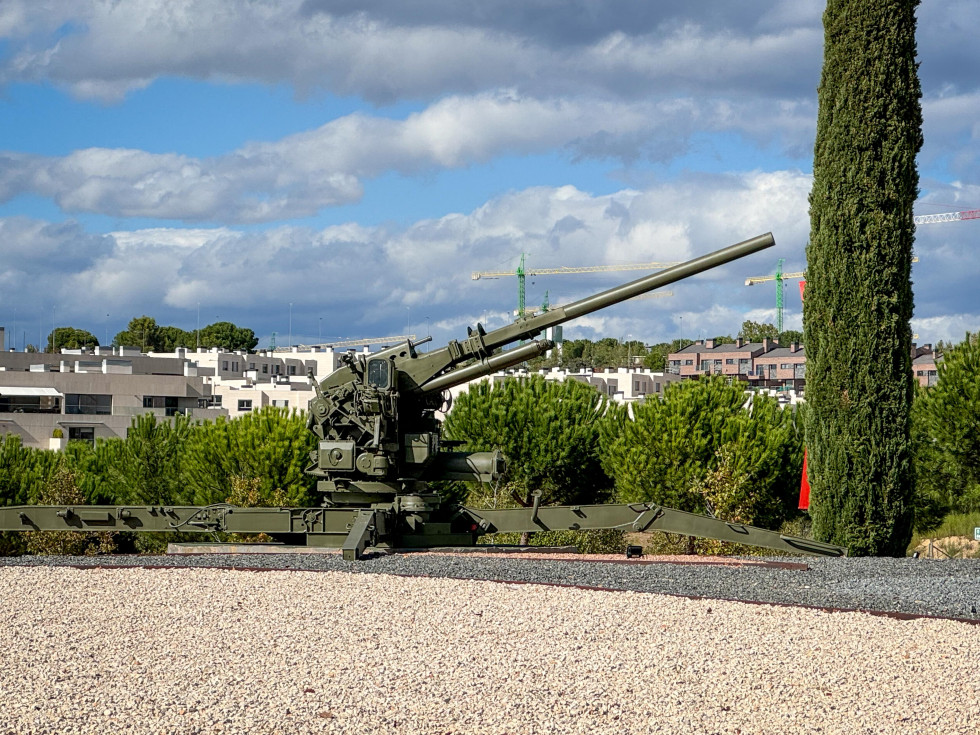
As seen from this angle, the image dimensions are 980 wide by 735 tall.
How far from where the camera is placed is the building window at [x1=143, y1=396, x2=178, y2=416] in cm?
6375

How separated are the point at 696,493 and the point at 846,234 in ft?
43.7

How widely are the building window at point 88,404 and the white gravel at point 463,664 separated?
53.8 m

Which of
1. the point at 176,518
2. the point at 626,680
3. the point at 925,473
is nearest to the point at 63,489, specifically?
the point at 176,518

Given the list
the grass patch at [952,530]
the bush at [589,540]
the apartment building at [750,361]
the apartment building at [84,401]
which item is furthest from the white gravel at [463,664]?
the apartment building at [750,361]

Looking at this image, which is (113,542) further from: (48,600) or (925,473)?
(925,473)

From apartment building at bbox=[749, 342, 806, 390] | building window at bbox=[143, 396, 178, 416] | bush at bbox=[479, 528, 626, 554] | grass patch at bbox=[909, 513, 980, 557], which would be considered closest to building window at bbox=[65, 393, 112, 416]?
building window at bbox=[143, 396, 178, 416]

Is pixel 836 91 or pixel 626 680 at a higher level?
pixel 836 91

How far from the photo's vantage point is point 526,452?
32.9m

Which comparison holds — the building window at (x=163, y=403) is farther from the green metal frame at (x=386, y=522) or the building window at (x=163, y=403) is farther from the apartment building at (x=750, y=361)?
the green metal frame at (x=386, y=522)

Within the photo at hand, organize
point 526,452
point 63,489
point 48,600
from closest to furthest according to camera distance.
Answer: point 48,600
point 63,489
point 526,452

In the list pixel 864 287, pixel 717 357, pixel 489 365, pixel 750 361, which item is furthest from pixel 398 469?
pixel 717 357

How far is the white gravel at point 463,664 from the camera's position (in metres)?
6.80

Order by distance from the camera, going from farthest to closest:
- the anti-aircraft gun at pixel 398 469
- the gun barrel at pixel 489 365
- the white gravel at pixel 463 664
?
the gun barrel at pixel 489 365 → the anti-aircraft gun at pixel 398 469 → the white gravel at pixel 463 664

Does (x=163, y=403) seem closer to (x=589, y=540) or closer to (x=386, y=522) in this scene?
(x=589, y=540)
